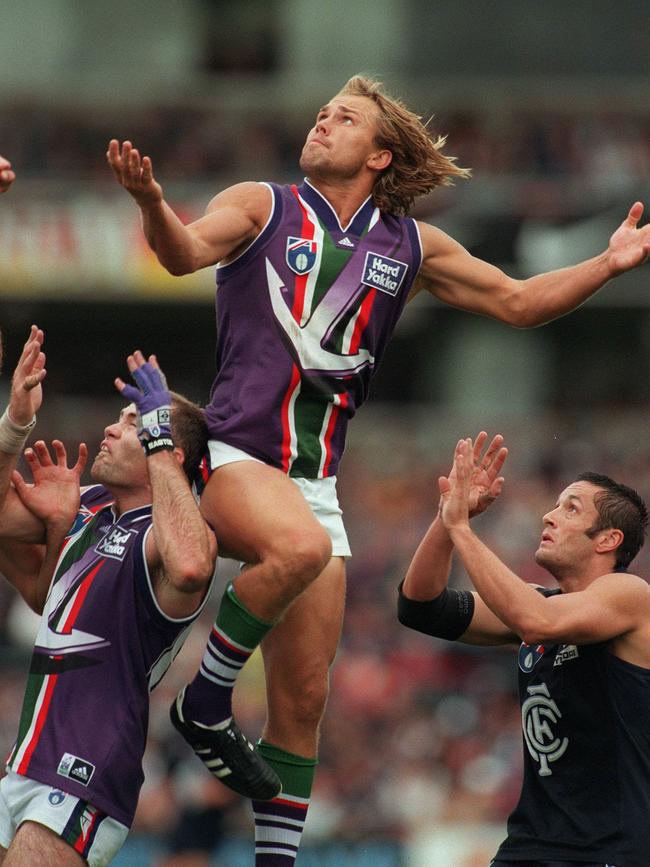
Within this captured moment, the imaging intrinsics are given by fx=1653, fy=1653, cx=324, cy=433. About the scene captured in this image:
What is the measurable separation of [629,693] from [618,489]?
2.97 ft

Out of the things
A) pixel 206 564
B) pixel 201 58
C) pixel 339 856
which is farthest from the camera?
pixel 201 58

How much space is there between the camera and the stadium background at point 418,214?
45.5 feet

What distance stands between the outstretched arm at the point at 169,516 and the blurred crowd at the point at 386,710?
19.0 feet

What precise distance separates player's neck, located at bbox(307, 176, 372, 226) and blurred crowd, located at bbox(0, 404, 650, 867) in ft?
20.6

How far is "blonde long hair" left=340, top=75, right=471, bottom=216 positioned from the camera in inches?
275

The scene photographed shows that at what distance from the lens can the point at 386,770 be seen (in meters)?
12.9

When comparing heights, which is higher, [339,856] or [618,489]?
[618,489]

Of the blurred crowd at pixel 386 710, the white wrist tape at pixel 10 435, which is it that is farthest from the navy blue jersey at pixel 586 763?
the blurred crowd at pixel 386 710

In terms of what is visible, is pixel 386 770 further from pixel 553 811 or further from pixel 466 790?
pixel 553 811

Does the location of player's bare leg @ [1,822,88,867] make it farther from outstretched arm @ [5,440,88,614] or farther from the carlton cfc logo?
the carlton cfc logo

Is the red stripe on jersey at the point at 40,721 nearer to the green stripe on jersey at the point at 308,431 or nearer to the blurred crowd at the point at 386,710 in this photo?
the green stripe on jersey at the point at 308,431

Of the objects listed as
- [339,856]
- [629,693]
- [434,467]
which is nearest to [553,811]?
[629,693]

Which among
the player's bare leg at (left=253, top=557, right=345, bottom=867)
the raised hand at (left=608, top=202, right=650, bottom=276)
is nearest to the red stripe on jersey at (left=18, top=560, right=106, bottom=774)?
the player's bare leg at (left=253, top=557, right=345, bottom=867)

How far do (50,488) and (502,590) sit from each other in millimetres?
1940
